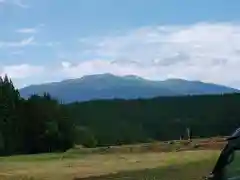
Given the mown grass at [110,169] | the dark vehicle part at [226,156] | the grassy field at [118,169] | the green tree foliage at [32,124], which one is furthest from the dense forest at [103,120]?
the dark vehicle part at [226,156]

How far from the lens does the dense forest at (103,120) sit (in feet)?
232

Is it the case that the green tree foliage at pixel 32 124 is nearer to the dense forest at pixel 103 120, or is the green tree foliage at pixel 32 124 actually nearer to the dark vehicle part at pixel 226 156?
the dense forest at pixel 103 120

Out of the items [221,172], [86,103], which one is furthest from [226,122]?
[221,172]

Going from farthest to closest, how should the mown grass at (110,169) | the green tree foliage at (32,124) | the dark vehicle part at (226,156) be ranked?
the green tree foliage at (32,124)
the mown grass at (110,169)
the dark vehicle part at (226,156)

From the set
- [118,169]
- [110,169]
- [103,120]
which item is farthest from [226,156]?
[103,120]

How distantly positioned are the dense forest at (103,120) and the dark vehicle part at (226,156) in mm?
Answer: 60648

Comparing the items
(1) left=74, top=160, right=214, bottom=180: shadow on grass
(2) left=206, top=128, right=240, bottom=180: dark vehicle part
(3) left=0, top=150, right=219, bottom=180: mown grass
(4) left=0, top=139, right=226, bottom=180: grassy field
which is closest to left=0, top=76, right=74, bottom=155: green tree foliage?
(4) left=0, top=139, right=226, bottom=180: grassy field

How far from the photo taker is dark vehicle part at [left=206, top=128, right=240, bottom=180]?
7684 mm

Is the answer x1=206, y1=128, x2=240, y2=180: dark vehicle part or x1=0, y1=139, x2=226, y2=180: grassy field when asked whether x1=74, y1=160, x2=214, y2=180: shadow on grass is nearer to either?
x1=0, y1=139, x2=226, y2=180: grassy field

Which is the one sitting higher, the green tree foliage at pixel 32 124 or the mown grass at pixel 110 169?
the green tree foliage at pixel 32 124

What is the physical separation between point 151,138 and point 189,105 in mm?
7159

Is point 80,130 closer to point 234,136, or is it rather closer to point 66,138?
point 66,138

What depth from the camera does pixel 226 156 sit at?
7.88m

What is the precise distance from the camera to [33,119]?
72812mm
